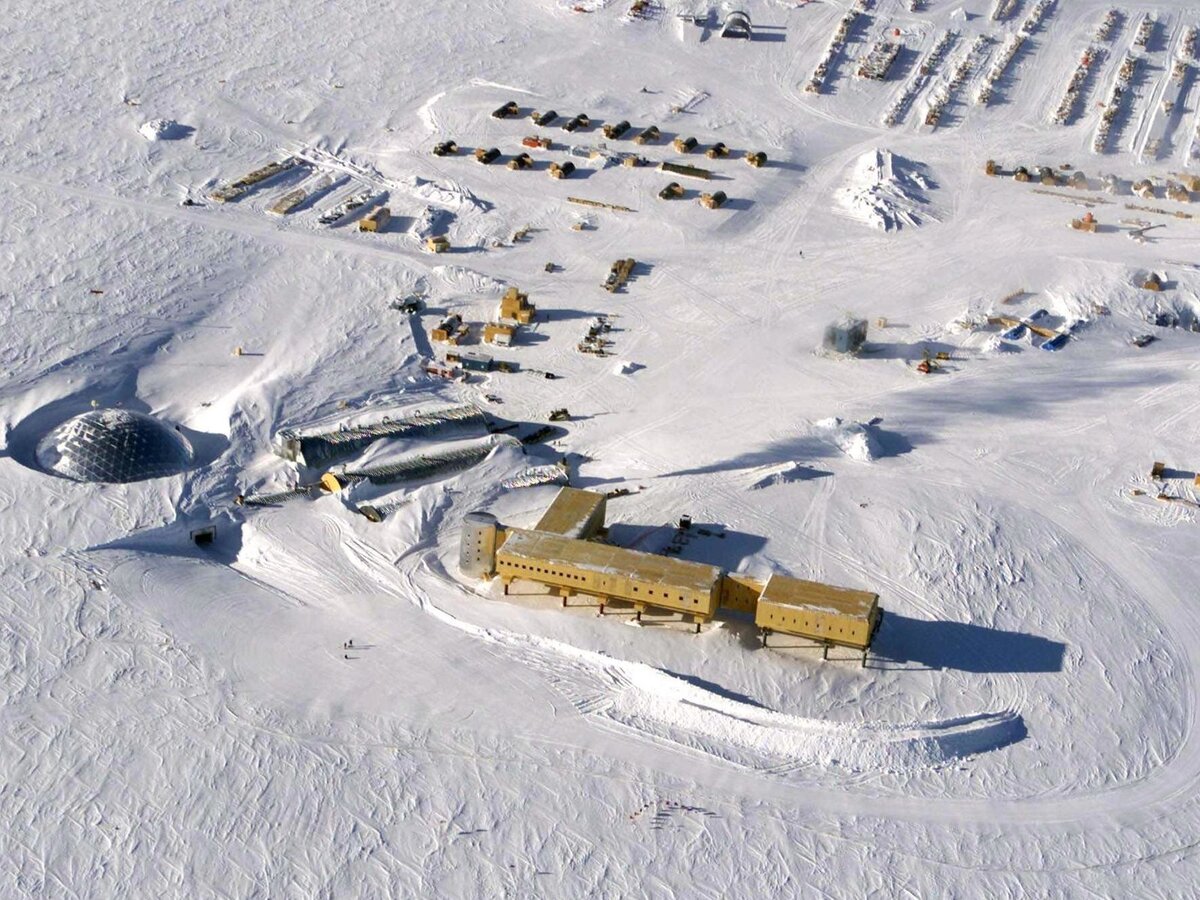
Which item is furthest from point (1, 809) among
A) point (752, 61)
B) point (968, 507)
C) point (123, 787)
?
point (752, 61)

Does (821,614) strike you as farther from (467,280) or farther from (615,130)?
(615,130)

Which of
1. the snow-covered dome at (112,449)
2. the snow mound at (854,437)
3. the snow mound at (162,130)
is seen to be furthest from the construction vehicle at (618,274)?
the snow mound at (162,130)

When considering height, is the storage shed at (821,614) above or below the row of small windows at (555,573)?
above

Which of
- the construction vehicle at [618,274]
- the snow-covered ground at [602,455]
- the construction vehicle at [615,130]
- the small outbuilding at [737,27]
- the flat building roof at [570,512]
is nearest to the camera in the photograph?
the snow-covered ground at [602,455]

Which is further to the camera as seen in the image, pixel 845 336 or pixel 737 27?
pixel 737 27

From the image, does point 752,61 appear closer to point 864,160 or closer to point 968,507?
point 864,160

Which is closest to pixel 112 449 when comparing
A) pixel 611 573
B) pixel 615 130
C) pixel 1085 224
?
pixel 611 573

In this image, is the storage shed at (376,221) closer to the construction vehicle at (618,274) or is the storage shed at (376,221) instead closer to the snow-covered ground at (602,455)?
the snow-covered ground at (602,455)

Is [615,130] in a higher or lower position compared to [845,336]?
lower
